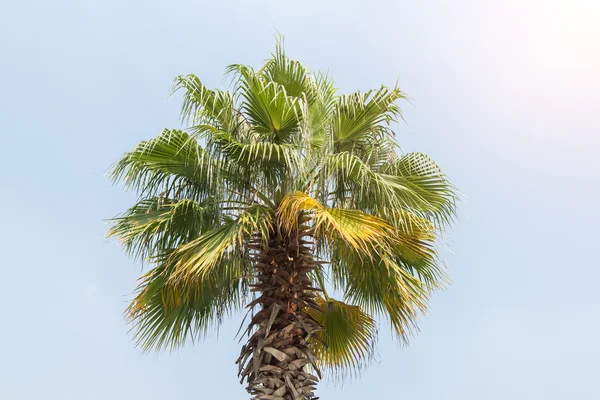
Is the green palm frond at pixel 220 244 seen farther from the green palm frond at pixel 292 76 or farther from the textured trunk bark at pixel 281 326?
the green palm frond at pixel 292 76

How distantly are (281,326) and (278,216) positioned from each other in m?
1.19

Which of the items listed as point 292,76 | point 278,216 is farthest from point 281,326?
point 292,76

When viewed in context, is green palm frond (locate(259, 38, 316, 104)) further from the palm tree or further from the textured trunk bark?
the textured trunk bark

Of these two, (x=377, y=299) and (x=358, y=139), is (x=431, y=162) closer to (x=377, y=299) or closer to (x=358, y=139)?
(x=358, y=139)

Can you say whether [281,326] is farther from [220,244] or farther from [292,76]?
[292,76]

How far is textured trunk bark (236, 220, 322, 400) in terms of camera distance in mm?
7434

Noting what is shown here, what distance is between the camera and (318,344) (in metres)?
9.06

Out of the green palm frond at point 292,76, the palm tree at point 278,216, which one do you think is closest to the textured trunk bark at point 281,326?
the palm tree at point 278,216

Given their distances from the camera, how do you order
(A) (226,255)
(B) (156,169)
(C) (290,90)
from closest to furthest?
1. (A) (226,255)
2. (B) (156,169)
3. (C) (290,90)

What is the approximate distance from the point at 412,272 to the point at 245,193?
7.51ft

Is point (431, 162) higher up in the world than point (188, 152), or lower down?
higher up

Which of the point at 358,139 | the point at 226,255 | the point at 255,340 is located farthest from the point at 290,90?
the point at 255,340

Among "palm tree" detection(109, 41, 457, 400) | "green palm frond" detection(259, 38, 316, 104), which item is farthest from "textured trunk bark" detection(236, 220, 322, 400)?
→ "green palm frond" detection(259, 38, 316, 104)

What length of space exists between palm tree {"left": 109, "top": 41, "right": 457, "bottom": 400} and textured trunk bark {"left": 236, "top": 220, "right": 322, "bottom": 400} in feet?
0.04
